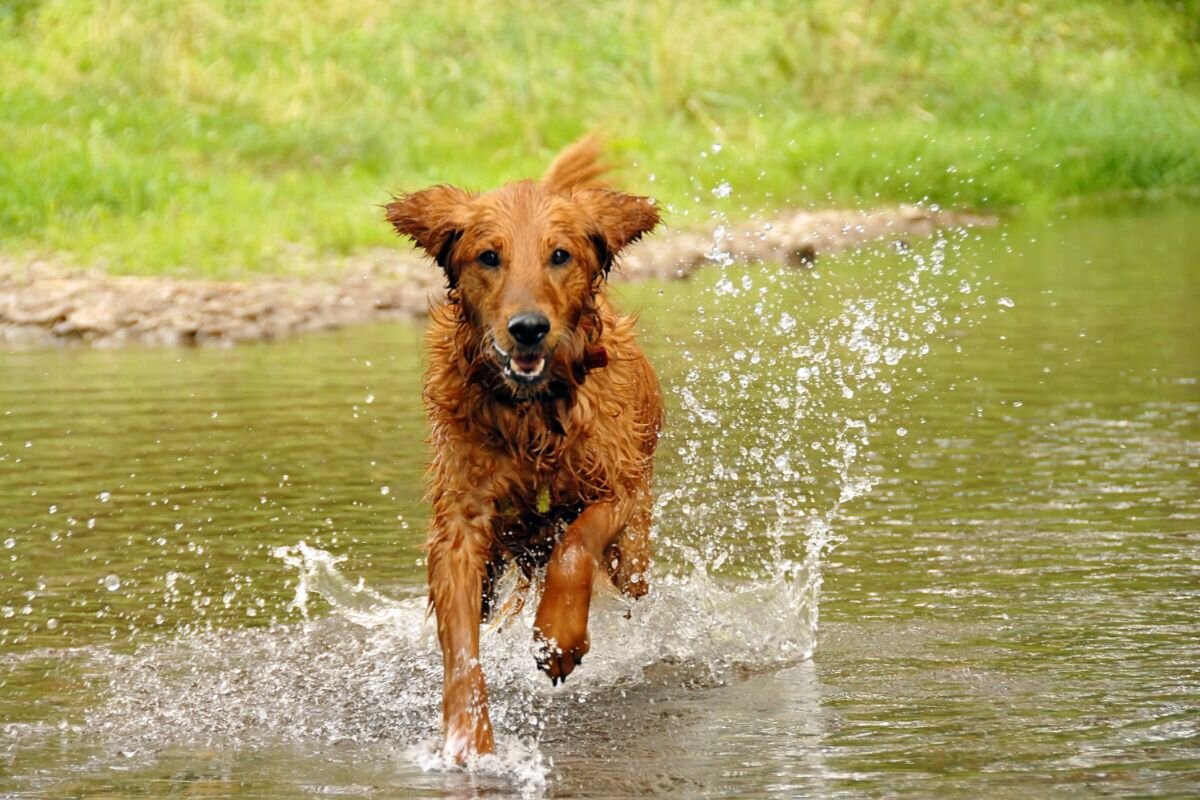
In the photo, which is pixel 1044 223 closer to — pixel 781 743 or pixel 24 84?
pixel 24 84

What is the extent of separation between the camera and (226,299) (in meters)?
15.9

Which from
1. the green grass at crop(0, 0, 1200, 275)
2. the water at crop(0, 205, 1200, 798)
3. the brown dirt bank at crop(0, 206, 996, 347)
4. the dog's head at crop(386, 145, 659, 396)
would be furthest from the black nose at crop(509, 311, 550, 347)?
Answer: the green grass at crop(0, 0, 1200, 275)

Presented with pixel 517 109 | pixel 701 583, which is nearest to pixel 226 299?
pixel 701 583

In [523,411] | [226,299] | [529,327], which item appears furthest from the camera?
[226,299]

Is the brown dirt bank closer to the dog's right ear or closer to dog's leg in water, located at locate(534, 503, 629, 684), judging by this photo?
the dog's right ear

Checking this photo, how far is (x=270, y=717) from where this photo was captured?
20.4 ft

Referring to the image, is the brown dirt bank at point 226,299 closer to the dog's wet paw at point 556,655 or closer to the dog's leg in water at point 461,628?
the dog's leg in water at point 461,628

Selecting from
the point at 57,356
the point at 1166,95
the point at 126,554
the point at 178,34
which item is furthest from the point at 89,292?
the point at 1166,95

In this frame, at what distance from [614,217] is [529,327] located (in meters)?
0.76

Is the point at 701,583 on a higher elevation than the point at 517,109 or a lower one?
lower

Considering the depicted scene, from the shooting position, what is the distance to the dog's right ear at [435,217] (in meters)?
6.17

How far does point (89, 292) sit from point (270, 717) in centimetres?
1028

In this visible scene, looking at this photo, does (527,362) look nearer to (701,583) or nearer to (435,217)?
(435,217)

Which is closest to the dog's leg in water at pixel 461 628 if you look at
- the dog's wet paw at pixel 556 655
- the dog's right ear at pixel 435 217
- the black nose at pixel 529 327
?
the dog's wet paw at pixel 556 655
